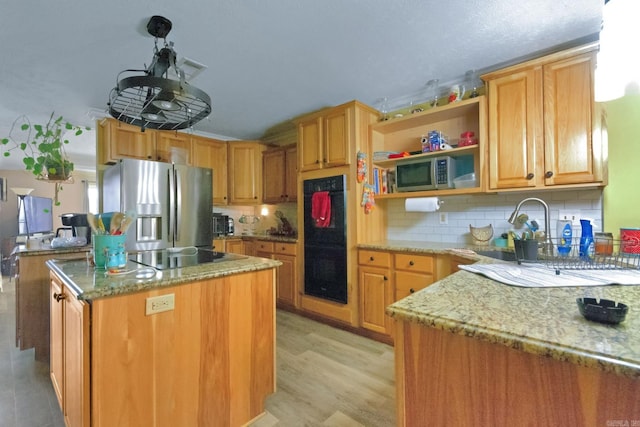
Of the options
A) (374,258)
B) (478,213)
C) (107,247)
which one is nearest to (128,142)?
(107,247)

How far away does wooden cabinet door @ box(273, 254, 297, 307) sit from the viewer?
340 centimetres

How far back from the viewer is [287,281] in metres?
3.47

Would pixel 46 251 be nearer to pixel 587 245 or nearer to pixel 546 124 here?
pixel 587 245

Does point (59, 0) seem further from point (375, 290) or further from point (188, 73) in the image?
point (375, 290)

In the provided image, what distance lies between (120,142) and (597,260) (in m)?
4.13

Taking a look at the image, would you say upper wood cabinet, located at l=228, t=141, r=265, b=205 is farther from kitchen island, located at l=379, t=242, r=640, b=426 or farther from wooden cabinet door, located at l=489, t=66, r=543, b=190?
kitchen island, located at l=379, t=242, r=640, b=426

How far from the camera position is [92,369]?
1095mm

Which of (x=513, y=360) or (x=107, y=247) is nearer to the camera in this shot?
(x=513, y=360)

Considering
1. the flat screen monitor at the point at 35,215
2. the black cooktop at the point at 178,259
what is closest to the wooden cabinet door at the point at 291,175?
the black cooktop at the point at 178,259

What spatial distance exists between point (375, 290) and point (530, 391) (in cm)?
207

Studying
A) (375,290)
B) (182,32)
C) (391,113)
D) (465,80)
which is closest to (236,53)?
(182,32)

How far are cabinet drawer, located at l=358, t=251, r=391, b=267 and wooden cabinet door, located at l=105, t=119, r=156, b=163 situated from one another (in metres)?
2.73

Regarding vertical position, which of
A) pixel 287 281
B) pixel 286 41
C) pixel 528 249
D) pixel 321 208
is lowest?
pixel 287 281

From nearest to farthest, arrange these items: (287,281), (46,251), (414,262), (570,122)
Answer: (570,122) → (46,251) → (414,262) → (287,281)
